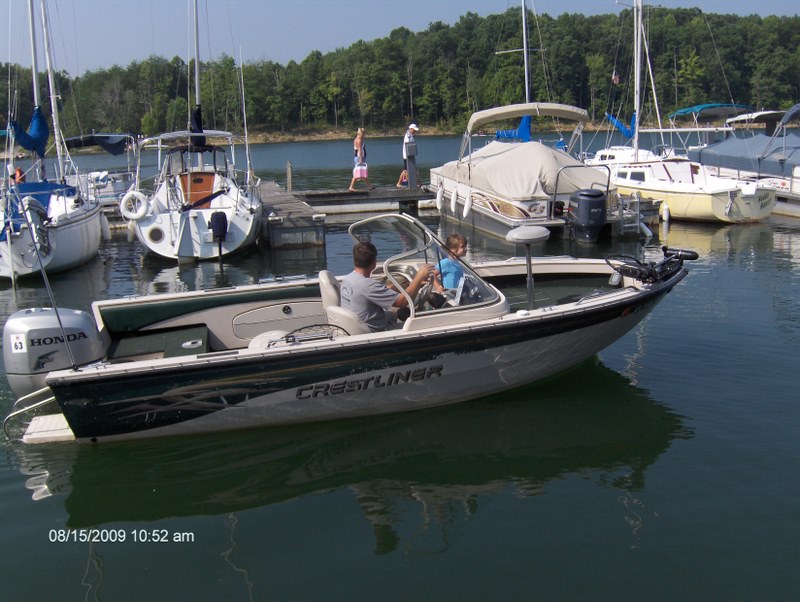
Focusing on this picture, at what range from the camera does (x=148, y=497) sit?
6.45m

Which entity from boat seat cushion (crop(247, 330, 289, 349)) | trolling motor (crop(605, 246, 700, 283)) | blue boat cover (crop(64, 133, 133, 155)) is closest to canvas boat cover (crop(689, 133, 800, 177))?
trolling motor (crop(605, 246, 700, 283))

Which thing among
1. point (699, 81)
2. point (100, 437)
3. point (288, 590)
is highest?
point (699, 81)

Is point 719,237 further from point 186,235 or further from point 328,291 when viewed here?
point 328,291

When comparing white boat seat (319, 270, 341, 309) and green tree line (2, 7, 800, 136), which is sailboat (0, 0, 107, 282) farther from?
green tree line (2, 7, 800, 136)

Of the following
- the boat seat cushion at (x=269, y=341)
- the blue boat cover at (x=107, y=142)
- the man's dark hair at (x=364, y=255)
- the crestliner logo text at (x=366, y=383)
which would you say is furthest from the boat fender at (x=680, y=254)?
the blue boat cover at (x=107, y=142)

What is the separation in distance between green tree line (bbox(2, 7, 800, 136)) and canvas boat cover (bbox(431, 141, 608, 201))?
55744 mm

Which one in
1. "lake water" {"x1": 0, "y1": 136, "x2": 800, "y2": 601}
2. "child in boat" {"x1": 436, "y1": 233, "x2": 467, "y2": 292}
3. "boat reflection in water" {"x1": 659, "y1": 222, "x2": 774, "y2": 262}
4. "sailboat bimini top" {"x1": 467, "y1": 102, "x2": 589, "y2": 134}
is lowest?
"lake water" {"x1": 0, "y1": 136, "x2": 800, "y2": 601}

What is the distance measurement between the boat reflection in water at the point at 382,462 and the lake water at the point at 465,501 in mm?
18

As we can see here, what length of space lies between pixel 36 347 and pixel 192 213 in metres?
10.0

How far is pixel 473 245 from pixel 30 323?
491 inches

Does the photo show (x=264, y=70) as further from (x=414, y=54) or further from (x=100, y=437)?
(x=100, y=437)

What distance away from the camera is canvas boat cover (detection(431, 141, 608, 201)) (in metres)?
18.0

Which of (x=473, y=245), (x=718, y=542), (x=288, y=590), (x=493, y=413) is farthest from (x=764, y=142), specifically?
(x=288, y=590)

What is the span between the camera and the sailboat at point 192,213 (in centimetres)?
1652
